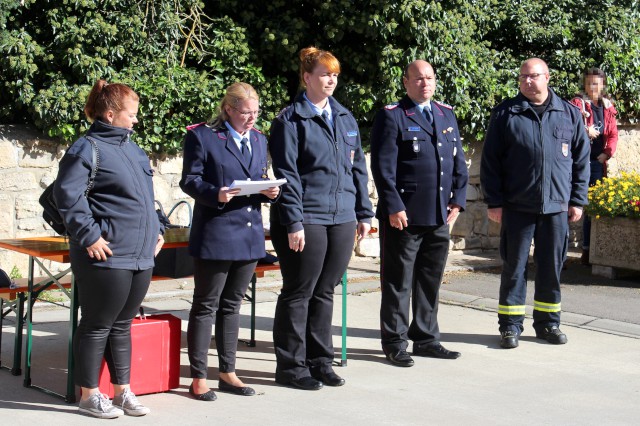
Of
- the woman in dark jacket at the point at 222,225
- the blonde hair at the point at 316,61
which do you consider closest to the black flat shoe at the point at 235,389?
the woman in dark jacket at the point at 222,225

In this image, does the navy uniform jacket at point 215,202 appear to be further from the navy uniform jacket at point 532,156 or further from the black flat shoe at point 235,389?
the navy uniform jacket at point 532,156

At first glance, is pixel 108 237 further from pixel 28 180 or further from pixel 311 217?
pixel 28 180

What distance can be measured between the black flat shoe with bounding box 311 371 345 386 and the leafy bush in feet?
15.2

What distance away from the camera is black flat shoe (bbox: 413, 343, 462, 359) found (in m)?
6.67

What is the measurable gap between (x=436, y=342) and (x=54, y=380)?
239cm

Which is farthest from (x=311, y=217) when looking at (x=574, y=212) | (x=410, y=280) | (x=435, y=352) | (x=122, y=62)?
(x=122, y=62)

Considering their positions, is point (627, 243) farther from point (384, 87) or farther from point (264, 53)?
point (264, 53)

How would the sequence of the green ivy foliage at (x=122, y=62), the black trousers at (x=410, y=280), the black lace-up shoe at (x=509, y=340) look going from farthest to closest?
the green ivy foliage at (x=122, y=62) → the black lace-up shoe at (x=509, y=340) → the black trousers at (x=410, y=280)

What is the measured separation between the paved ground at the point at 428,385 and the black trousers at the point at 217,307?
0.22m

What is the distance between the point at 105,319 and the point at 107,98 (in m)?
1.10

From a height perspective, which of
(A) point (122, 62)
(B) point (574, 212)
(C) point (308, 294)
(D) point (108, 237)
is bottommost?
(C) point (308, 294)

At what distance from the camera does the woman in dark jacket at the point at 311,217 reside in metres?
5.79

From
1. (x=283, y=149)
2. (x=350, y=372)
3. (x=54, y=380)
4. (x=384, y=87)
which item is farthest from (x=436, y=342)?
(x=384, y=87)

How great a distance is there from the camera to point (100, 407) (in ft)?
17.1
